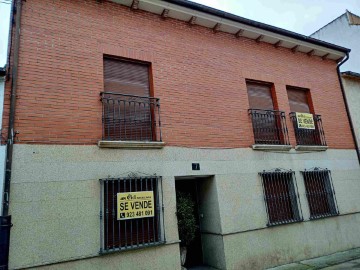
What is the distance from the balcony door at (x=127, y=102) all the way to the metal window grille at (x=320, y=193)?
194 inches

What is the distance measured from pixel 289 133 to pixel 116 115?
200 inches

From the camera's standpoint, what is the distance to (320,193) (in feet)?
26.0

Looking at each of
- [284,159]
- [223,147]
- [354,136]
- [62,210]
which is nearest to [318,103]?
[354,136]

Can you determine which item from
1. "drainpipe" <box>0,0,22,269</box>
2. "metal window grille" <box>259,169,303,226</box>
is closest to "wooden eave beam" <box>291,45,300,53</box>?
"metal window grille" <box>259,169,303,226</box>

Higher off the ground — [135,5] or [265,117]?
[135,5]

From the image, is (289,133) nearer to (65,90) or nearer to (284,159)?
(284,159)

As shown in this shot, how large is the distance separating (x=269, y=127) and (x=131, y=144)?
4238 millimetres

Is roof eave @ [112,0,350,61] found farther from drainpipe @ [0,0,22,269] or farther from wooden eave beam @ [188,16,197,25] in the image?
drainpipe @ [0,0,22,269]

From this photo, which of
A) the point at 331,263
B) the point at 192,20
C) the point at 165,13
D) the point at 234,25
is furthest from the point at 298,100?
the point at 165,13

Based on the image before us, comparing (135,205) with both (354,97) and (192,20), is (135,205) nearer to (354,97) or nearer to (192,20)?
(192,20)

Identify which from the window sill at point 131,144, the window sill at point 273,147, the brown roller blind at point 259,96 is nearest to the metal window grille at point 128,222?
the window sill at point 131,144

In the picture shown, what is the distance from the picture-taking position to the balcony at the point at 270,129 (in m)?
7.33

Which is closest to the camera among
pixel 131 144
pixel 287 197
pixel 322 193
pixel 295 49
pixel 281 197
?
pixel 131 144

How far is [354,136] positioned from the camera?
9172mm
